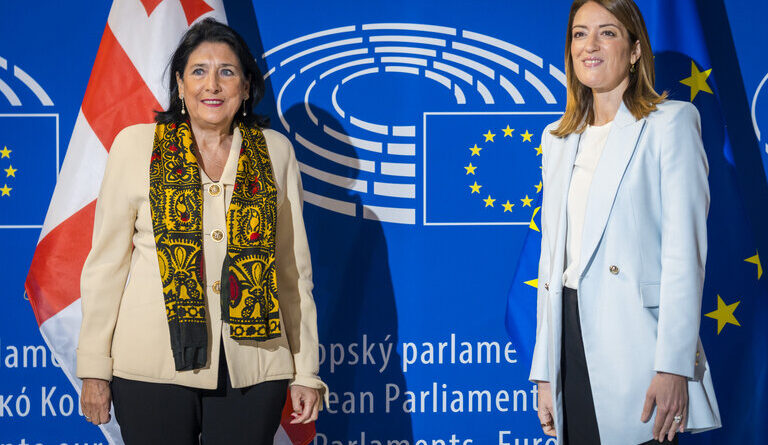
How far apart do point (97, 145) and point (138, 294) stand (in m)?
0.90

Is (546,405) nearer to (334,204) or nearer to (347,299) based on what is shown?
(347,299)

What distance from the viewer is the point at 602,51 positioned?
1794mm

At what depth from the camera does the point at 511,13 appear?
295cm

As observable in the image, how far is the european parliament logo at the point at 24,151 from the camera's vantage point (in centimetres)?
287

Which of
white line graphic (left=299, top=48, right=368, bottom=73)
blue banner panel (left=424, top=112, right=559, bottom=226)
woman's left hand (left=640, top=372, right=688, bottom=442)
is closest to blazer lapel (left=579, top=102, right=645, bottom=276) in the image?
woman's left hand (left=640, top=372, right=688, bottom=442)

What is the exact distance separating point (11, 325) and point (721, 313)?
2563 millimetres

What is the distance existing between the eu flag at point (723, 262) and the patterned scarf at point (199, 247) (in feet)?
5.13

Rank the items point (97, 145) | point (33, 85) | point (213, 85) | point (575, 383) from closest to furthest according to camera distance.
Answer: point (575, 383) < point (213, 85) < point (97, 145) < point (33, 85)

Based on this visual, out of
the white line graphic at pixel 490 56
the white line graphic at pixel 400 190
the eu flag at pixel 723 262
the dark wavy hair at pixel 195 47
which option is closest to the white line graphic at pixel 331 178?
the white line graphic at pixel 400 190

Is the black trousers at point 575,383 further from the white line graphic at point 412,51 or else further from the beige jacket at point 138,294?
the white line graphic at point 412,51

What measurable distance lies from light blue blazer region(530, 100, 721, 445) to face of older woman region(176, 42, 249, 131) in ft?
3.07

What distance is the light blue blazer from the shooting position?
5.24ft

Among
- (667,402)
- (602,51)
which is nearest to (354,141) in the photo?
(602,51)

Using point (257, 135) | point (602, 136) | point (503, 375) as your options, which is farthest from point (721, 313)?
point (257, 135)
